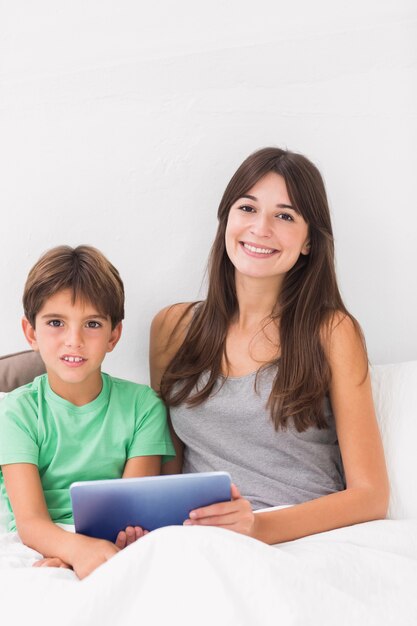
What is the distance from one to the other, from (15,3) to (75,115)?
28 centimetres

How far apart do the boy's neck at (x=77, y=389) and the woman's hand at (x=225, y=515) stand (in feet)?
1.23

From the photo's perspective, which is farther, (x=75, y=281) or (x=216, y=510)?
(x=75, y=281)

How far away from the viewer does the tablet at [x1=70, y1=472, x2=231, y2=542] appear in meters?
1.25

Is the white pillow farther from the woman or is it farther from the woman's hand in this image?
the woman's hand

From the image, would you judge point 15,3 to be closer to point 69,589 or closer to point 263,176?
point 263,176

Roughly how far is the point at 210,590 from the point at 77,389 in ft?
2.03

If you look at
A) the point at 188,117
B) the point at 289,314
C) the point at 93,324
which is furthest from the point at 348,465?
the point at 188,117

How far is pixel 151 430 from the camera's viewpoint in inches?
63.1

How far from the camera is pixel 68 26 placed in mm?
1854

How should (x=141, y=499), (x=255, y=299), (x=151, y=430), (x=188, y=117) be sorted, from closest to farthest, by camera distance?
(x=141, y=499) < (x=151, y=430) < (x=255, y=299) < (x=188, y=117)

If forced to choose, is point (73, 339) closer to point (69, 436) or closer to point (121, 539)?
point (69, 436)

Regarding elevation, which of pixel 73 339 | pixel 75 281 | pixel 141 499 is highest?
pixel 75 281

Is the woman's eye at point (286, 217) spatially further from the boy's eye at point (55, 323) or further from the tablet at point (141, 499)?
the tablet at point (141, 499)

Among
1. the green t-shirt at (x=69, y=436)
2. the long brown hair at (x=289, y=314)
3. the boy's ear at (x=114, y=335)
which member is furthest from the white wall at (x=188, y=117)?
the green t-shirt at (x=69, y=436)
